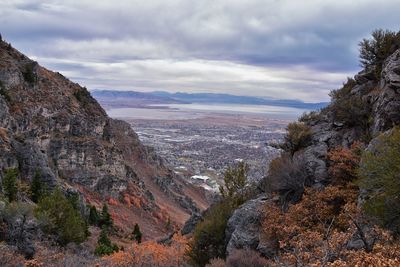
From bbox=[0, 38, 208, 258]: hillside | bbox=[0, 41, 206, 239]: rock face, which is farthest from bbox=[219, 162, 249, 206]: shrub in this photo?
bbox=[0, 41, 206, 239]: rock face

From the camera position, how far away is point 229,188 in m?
32.8

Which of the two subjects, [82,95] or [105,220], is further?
[82,95]

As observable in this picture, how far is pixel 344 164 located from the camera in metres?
20.9

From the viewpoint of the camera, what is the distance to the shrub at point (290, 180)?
74.0 ft

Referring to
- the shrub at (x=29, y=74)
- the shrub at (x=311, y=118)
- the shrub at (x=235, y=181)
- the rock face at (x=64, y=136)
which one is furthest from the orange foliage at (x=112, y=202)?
the shrub at (x=311, y=118)

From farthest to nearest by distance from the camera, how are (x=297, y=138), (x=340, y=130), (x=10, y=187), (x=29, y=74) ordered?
(x=29, y=74)
(x=10, y=187)
(x=297, y=138)
(x=340, y=130)

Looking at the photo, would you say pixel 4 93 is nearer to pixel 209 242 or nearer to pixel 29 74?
pixel 29 74

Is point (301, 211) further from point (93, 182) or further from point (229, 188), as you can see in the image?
point (93, 182)

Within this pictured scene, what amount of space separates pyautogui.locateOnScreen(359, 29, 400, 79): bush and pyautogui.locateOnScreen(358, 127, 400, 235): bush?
12668 millimetres

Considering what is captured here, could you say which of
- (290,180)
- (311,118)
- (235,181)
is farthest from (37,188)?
(290,180)

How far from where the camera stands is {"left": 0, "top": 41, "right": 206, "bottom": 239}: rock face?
174ft

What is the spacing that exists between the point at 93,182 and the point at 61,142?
26.3 feet

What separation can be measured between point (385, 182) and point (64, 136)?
57174 mm

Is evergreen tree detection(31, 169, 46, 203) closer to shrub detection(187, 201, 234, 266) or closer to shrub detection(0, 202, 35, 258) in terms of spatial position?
shrub detection(0, 202, 35, 258)
